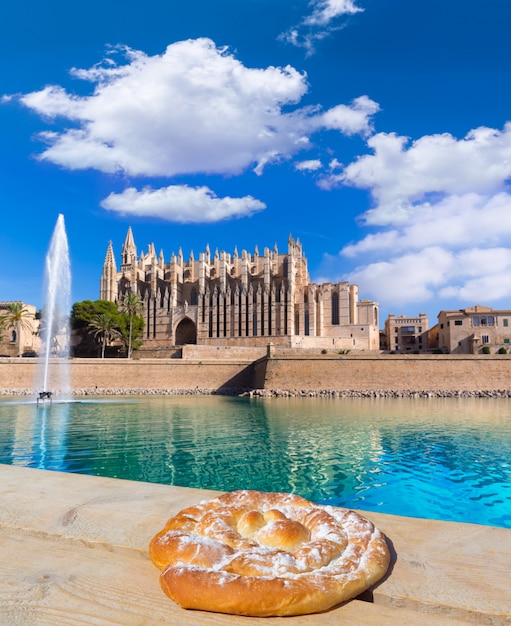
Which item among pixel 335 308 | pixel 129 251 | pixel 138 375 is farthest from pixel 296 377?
pixel 129 251

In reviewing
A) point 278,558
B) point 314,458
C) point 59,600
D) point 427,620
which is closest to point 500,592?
point 427,620

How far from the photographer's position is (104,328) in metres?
53.0

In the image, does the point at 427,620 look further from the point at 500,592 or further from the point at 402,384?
the point at 402,384

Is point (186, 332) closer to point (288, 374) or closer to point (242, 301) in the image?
point (242, 301)

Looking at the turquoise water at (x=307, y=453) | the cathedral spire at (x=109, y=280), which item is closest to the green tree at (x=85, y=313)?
the cathedral spire at (x=109, y=280)

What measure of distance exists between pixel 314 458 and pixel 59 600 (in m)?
10.0

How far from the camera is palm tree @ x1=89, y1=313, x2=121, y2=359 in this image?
5294 centimetres

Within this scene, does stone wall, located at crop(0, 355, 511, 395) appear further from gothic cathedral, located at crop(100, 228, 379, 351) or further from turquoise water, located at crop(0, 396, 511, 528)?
gothic cathedral, located at crop(100, 228, 379, 351)

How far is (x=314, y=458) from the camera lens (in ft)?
37.3

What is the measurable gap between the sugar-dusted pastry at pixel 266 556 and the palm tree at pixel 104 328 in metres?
51.6

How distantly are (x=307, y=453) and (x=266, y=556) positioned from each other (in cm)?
1042

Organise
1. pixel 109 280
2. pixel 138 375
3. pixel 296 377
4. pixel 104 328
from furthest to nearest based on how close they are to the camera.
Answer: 1. pixel 109 280
2. pixel 104 328
3. pixel 138 375
4. pixel 296 377

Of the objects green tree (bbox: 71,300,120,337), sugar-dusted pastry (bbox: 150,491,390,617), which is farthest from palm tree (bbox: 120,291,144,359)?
sugar-dusted pastry (bbox: 150,491,390,617)

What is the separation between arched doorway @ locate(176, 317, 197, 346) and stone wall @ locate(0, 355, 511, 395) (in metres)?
25.1
